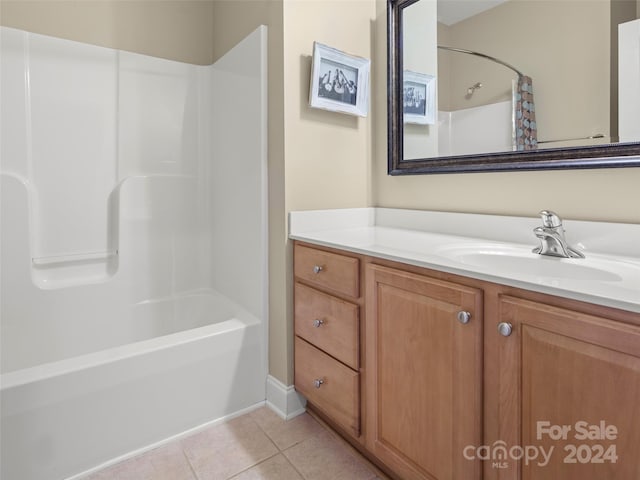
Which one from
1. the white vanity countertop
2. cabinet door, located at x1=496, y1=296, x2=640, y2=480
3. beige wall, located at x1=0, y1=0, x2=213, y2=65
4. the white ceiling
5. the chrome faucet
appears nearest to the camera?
cabinet door, located at x1=496, y1=296, x2=640, y2=480

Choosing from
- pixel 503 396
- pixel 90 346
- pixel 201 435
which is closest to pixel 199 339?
pixel 201 435

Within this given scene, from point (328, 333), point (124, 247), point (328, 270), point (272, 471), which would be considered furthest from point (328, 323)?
point (124, 247)

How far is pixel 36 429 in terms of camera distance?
1.20 metres

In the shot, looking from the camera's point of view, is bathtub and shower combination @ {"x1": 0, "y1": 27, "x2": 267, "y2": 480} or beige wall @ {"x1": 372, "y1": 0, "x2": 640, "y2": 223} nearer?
beige wall @ {"x1": 372, "y1": 0, "x2": 640, "y2": 223}

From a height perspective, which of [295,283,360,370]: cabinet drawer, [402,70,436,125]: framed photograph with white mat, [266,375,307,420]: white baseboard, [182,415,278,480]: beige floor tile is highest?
[402,70,436,125]: framed photograph with white mat

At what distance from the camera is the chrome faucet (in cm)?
111

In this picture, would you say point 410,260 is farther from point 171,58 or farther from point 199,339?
point 171,58

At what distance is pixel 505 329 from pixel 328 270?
673 mm

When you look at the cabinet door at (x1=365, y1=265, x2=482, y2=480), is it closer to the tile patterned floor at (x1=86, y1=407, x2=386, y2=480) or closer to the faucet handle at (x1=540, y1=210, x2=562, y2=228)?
the tile patterned floor at (x1=86, y1=407, x2=386, y2=480)

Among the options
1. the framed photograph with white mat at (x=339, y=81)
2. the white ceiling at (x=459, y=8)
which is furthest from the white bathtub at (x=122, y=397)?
the white ceiling at (x=459, y=8)

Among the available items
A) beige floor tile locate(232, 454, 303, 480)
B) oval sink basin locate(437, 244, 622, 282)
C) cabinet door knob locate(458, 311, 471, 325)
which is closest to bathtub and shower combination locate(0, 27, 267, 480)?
beige floor tile locate(232, 454, 303, 480)

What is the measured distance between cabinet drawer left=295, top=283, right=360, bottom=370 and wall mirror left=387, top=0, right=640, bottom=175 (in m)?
0.72

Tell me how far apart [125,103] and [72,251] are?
82 centimetres

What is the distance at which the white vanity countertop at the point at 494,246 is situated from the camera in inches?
31.4
